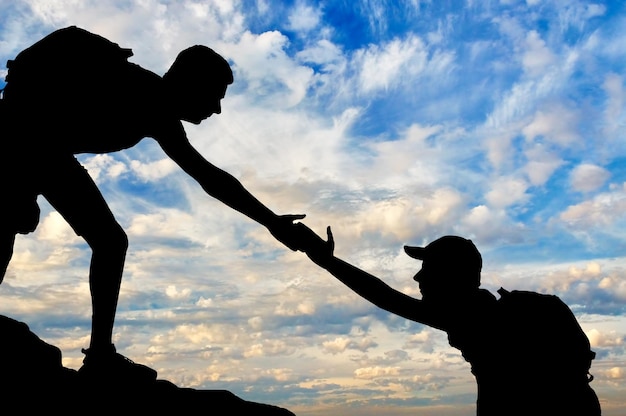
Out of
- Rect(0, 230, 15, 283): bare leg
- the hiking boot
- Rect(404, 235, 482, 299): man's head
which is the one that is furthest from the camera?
Rect(0, 230, 15, 283): bare leg

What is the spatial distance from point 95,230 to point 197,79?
176 centimetres

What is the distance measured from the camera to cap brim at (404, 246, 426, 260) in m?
5.27

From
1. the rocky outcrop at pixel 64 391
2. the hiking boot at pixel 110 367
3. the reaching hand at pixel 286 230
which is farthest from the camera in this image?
the reaching hand at pixel 286 230

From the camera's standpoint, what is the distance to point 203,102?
623cm

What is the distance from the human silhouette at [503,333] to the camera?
15.7ft

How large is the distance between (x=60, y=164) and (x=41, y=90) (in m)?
0.69

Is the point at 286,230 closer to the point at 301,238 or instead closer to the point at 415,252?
the point at 301,238

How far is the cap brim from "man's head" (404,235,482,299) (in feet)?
0.09

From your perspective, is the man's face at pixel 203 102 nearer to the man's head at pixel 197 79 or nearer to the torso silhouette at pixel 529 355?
the man's head at pixel 197 79

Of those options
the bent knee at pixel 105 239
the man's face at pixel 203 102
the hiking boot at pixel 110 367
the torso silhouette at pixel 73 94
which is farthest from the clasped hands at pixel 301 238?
the hiking boot at pixel 110 367

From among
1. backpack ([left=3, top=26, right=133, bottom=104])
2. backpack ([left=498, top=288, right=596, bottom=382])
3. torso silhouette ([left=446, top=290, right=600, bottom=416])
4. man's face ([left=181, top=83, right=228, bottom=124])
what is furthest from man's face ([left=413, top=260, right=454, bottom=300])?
backpack ([left=3, top=26, right=133, bottom=104])

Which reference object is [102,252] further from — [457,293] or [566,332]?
[566,332]

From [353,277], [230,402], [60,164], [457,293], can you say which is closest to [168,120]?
[60,164]

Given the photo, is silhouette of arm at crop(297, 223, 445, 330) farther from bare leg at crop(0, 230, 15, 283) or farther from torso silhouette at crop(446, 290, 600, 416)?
bare leg at crop(0, 230, 15, 283)
